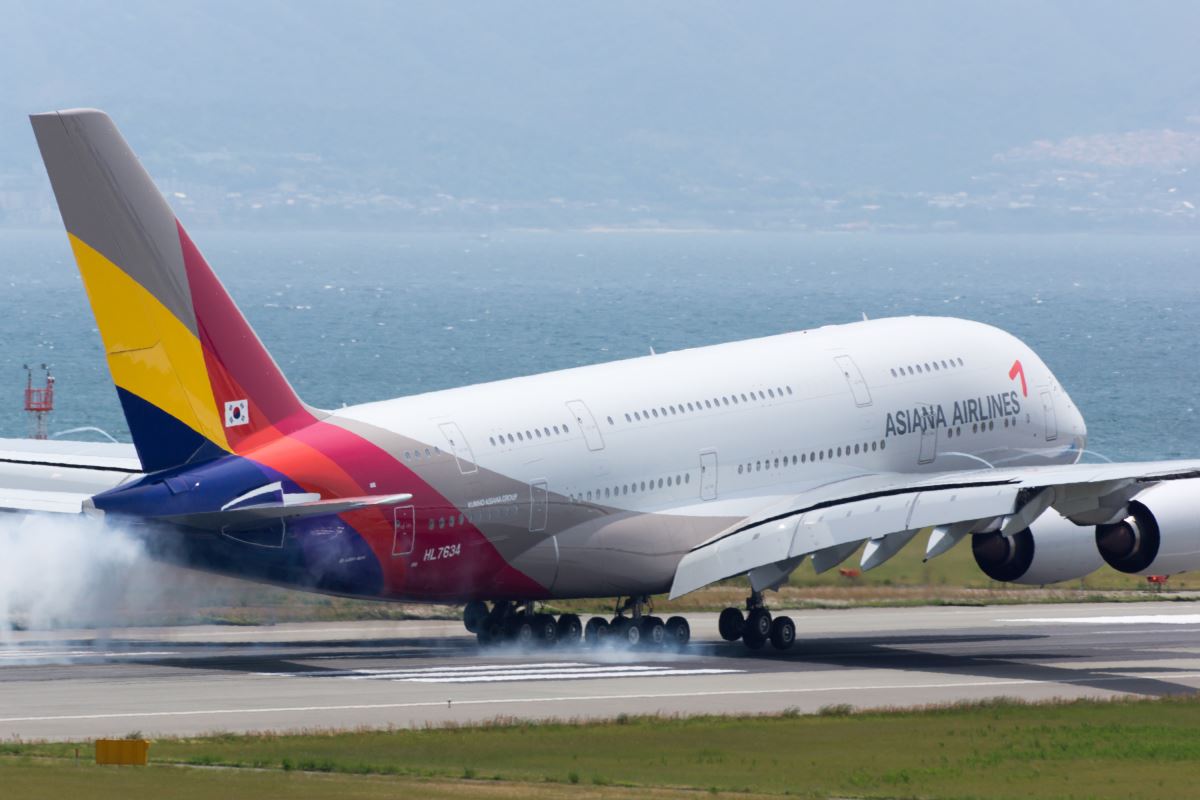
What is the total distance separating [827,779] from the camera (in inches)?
1150

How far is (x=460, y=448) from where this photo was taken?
40.8m

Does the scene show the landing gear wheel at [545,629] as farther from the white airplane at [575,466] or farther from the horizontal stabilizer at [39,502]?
the horizontal stabilizer at [39,502]

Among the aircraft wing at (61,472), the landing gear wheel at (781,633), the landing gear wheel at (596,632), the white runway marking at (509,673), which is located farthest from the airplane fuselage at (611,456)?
the aircraft wing at (61,472)

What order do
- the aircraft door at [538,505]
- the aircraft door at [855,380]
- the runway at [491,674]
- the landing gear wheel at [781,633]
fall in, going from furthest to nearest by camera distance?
1. the aircraft door at [855,380]
2. the landing gear wheel at [781,633]
3. the aircraft door at [538,505]
4. the runway at [491,674]

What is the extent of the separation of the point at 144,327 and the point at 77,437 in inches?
4264

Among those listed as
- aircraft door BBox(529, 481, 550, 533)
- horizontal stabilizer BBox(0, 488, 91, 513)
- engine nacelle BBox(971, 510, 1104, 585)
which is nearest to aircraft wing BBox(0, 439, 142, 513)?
horizontal stabilizer BBox(0, 488, 91, 513)

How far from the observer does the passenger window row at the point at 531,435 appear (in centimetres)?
4162

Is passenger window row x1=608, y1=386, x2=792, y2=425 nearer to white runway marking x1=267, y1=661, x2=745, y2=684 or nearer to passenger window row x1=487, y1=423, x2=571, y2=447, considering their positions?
passenger window row x1=487, y1=423, x2=571, y2=447

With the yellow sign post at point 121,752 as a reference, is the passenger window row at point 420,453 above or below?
above

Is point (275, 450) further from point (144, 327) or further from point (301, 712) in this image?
point (301, 712)

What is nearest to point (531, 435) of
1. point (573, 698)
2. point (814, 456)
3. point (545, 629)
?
point (545, 629)

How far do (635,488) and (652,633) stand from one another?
11.6 ft

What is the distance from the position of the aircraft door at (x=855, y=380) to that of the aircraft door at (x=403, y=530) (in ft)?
41.1

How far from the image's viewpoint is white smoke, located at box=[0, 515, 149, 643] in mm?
37031
